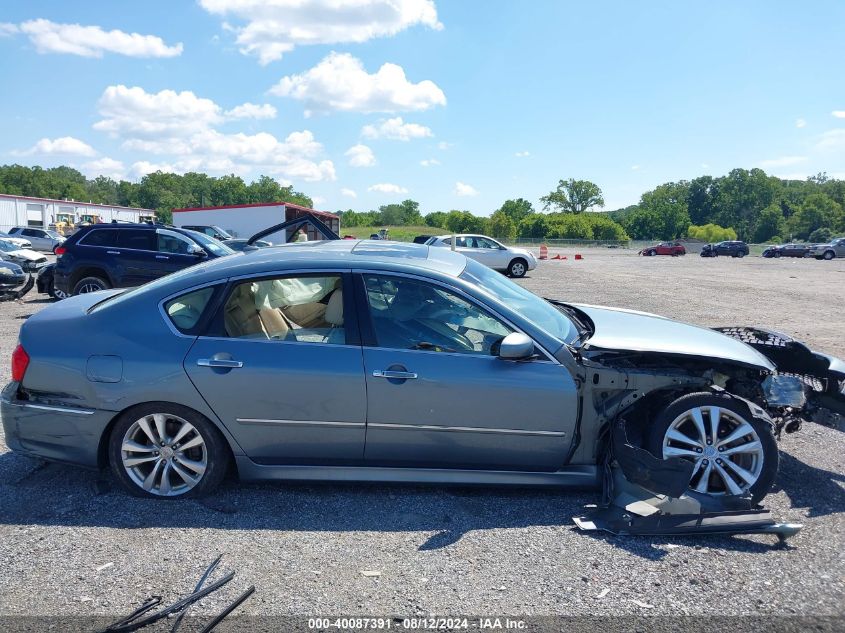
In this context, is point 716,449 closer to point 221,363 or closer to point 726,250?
point 221,363

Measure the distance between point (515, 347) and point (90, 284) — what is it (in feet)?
34.9

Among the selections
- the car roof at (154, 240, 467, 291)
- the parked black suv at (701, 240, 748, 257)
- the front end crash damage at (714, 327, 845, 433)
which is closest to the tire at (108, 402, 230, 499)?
the car roof at (154, 240, 467, 291)

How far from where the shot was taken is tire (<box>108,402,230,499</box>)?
3.85 metres

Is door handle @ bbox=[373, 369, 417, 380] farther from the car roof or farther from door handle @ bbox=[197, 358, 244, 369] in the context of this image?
door handle @ bbox=[197, 358, 244, 369]

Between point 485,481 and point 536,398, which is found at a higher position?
point 536,398

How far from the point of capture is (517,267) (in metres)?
24.5

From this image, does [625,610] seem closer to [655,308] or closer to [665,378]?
[665,378]

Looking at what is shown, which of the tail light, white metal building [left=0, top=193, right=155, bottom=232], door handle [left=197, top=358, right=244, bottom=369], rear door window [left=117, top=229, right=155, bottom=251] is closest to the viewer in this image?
door handle [left=197, top=358, right=244, bottom=369]

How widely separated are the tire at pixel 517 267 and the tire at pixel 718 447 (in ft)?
68.1

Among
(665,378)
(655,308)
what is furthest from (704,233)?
(665,378)

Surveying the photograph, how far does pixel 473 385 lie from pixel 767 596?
178cm

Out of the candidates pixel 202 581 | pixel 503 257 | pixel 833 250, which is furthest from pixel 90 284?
pixel 833 250

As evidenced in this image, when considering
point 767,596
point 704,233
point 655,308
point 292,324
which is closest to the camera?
point 767,596

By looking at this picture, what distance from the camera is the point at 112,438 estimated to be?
388 cm
